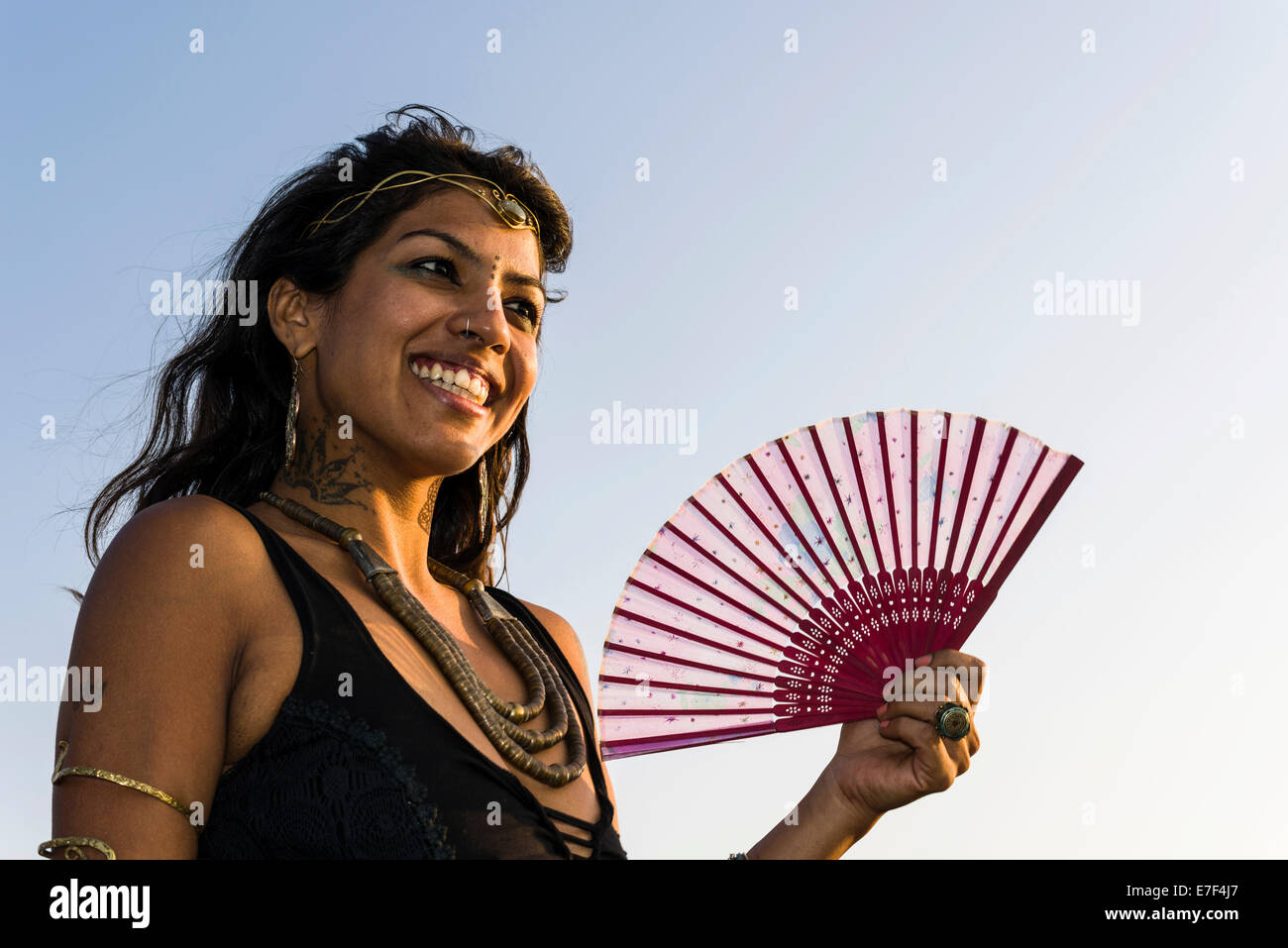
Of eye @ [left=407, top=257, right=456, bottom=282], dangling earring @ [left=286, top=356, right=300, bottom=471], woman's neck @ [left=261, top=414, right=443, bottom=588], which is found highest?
eye @ [left=407, top=257, right=456, bottom=282]

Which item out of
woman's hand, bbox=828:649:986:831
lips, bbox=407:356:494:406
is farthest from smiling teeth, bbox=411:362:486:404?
woman's hand, bbox=828:649:986:831

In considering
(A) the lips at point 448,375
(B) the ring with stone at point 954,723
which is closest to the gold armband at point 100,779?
(A) the lips at point 448,375

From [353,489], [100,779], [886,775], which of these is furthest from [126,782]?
[886,775]

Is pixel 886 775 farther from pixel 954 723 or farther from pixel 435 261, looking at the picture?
pixel 435 261

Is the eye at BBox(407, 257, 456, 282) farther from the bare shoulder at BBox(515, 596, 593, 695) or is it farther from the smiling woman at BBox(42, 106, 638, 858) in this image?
the bare shoulder at BBox(515, 596, 593, 695)

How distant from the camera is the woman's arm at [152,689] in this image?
8.09 feet

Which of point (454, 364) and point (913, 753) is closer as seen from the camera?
point (454, 364)

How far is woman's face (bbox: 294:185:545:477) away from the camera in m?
3.17

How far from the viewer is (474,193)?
11.4 feet

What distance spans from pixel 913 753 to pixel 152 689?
1982mm

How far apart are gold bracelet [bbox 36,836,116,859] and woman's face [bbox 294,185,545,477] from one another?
3.93ft

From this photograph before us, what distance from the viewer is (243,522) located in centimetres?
287
